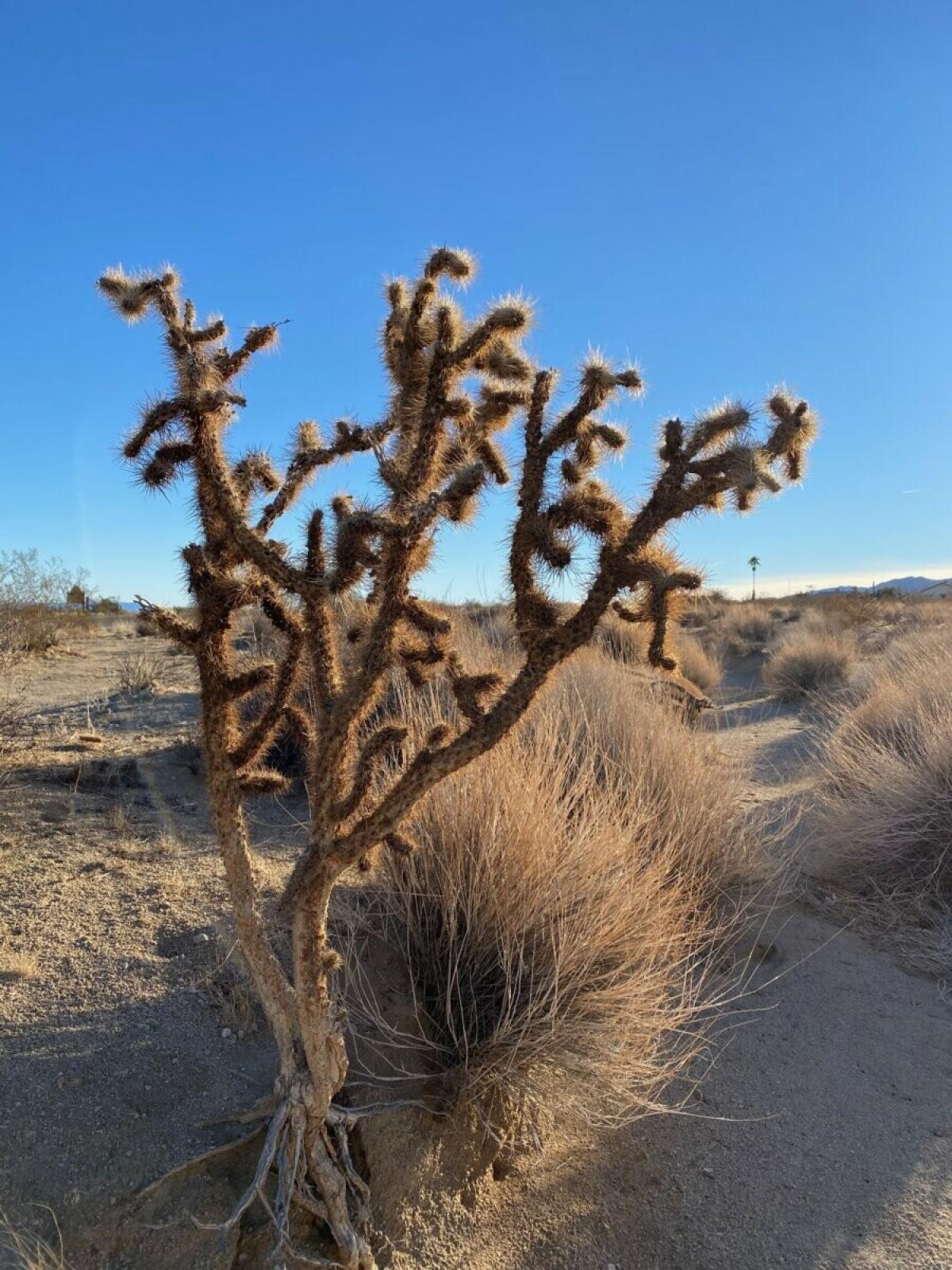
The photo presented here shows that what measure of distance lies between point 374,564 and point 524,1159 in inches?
94.6

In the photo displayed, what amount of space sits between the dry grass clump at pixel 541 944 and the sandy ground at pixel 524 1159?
285 millimetres

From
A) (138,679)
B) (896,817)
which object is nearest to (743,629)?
(138,679)

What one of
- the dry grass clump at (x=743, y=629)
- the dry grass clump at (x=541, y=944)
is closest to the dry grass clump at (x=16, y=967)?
the dry grass clump at (x=541, y=944)

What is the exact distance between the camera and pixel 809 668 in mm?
16906

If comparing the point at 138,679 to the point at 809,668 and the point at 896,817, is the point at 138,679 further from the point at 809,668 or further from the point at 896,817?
the point at 809,668

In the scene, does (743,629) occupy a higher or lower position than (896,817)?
higher

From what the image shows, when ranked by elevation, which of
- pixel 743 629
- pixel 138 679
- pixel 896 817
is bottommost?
pixel 896 817

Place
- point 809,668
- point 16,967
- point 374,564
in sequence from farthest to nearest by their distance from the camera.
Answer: point 809,668
point 16,967
point 374,564

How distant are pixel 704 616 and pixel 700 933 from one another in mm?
25780

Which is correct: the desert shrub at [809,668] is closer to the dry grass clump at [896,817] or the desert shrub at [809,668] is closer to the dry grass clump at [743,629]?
the dry grass clump at [743,629]

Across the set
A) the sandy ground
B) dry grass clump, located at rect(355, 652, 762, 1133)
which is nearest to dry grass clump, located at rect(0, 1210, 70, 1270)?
the sandy ground

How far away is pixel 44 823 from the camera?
5.12 m

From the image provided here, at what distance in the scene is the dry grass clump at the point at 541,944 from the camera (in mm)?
3309

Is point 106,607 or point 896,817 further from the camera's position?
point 106,607
